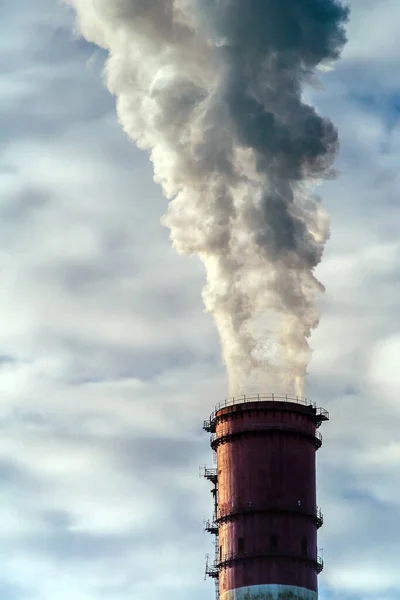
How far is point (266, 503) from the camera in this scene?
335 feet

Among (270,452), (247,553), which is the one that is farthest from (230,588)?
(270,452)

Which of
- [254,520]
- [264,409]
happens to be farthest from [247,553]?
[264,409]

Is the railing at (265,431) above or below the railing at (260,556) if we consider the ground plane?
above

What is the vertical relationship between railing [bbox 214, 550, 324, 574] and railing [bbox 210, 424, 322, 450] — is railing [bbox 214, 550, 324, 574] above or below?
below

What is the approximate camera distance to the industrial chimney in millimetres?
100875

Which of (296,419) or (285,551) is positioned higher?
(296,419)

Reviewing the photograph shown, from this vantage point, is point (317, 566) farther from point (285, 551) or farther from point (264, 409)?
point (264, 409)

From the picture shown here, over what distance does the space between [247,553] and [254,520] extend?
2289mm

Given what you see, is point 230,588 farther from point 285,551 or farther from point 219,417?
point 219,417

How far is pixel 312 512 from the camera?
103750 mm

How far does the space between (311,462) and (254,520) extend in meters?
6.36

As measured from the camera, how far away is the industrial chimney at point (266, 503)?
100875mm

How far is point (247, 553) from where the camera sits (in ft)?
333

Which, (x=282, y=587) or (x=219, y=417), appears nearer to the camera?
(x=282, y=587)
